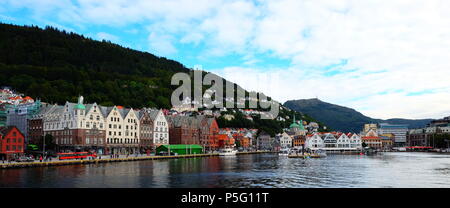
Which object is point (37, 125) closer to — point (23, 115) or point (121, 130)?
point (23, 115)

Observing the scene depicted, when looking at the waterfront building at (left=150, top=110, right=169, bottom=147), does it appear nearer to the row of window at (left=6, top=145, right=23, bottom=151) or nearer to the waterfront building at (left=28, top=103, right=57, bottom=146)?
the waterfront building at (left=28, top=103, right=57, bottom=146)

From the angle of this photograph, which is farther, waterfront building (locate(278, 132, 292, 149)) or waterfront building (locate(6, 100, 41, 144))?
waterfront building (locate(278, 132, 292, 149))

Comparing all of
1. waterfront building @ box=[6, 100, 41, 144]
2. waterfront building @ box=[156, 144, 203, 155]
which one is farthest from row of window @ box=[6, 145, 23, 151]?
waterfront building @ box=[156, 144, 203, 155]

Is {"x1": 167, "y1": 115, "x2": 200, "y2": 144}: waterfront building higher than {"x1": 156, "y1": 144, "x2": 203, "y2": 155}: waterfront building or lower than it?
higher

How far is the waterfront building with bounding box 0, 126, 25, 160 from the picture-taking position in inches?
2694

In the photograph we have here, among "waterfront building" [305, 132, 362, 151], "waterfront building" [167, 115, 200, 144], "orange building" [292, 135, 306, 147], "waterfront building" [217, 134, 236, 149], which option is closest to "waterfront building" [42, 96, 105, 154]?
"waterfront building" [167, 115, 200, 144]

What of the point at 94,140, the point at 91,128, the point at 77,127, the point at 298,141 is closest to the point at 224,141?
the point at 298,141

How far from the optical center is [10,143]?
6975 cm

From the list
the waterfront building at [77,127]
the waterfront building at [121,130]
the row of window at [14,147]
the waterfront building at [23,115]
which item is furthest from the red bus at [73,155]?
the waterfront building at [23,115]

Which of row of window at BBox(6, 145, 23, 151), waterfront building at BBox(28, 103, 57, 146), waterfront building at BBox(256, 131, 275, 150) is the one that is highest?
waterfront building at BBox(28, 103, 57, 146)

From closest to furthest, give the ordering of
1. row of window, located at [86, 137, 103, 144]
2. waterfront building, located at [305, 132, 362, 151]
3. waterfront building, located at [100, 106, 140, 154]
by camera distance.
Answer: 1. row of window, located at [86, 137, 103, 144]
2. waterfront building, located at [100, 106, 140, 154]
3. waterfront building, located at [305, 132, 362, 151]

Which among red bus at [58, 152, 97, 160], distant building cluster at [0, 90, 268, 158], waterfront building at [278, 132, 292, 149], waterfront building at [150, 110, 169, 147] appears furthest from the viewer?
waterfront building at [278, 132, 292, 149]
